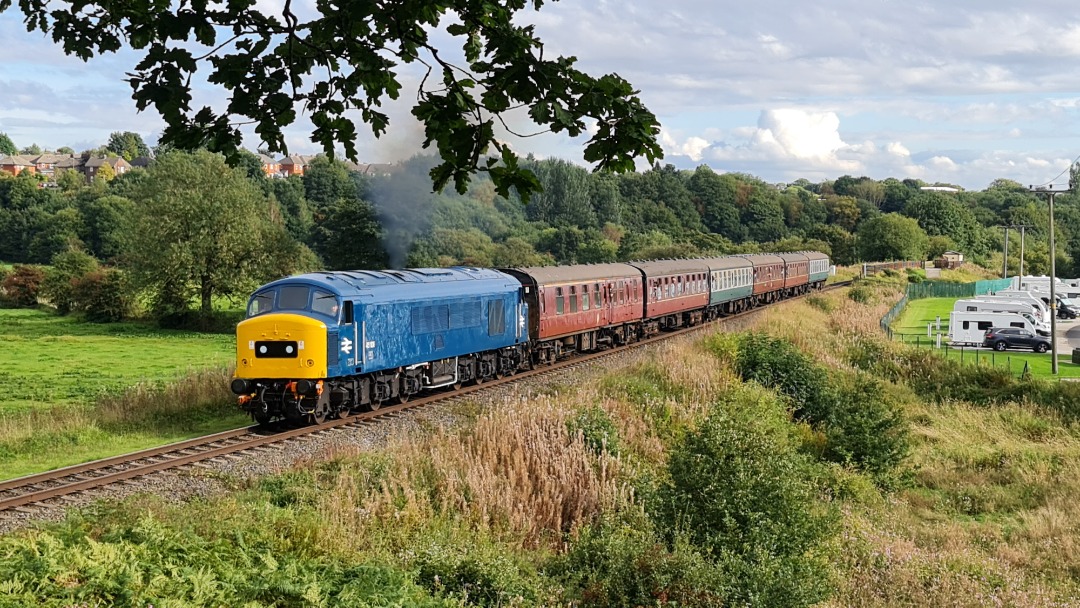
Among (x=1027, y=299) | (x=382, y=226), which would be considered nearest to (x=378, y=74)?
(x=382, y=226)

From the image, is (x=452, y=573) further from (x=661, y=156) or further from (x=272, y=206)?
(x=272, y=206)

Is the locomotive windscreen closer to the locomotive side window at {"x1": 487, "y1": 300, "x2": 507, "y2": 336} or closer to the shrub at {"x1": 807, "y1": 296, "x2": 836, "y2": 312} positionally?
the locomotive side window at {"x1": 487, "y1": 300, "x2": 507, "y2": 336}

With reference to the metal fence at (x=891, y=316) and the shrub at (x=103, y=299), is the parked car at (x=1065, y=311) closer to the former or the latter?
the metal fence at (x=891, y=316)

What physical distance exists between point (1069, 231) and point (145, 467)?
160506mm

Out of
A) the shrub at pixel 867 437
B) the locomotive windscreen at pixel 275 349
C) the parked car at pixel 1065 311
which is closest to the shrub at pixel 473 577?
the locomotive windscreen at pixel 275 349

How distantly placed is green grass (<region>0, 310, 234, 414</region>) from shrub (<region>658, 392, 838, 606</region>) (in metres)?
19.3

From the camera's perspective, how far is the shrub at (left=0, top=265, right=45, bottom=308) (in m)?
74.4

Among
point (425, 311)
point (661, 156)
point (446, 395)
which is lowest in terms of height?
point (446, 395)

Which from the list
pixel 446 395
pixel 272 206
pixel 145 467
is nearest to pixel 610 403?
pixel 446 395

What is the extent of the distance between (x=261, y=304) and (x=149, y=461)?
16.8 feet

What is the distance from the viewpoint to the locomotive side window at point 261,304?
20.8 m

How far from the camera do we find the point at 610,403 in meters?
20.7

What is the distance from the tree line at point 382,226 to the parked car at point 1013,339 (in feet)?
78.3

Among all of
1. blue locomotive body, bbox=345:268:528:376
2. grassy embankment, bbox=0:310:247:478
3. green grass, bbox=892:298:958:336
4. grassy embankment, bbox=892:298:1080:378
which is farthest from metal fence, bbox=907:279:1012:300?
blue locomotive body, bbox=345:268:528:376
